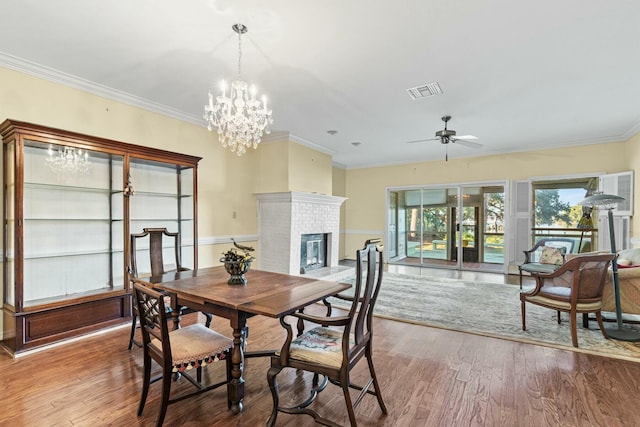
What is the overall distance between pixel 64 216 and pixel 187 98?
1.94 metres

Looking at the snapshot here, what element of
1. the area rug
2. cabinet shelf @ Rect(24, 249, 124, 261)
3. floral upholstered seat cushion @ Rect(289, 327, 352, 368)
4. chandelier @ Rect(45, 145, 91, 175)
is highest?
chandelier @ Rect(45, 145, 91, 175)

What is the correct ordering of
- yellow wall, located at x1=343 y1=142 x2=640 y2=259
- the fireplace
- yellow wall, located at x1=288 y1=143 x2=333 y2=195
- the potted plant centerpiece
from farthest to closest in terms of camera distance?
the fireplace < yellow wall, located at x1=343 y1=142 x2=640 y2=259 < yellow wall, located at x1=288 y1=143 x2=333 y2=195 < the potted plant centerpiece

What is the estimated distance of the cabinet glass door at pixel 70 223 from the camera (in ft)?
9.86

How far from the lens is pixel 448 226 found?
8.29 metres

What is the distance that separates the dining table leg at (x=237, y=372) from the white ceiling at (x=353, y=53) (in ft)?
7.52

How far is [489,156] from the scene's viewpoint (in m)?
6.98

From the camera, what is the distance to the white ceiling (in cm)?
224

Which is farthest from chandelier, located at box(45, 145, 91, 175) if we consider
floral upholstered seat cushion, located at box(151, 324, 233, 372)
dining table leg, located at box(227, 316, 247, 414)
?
dining table leg, located at box(227, 316, 247, 414)

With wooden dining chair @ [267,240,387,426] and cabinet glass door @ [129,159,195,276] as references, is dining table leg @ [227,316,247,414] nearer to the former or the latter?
wooden dining chair @ [267,240,387,426]

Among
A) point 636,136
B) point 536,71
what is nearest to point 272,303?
point 536,71

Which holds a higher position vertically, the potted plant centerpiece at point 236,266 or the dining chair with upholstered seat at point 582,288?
the potted plant centerpiece at point 236,266

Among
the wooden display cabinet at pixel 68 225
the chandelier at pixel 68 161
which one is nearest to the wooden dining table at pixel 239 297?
the wooden display cabinet at pixel 68 225

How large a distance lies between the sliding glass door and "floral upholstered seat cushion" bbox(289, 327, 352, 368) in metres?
6.42

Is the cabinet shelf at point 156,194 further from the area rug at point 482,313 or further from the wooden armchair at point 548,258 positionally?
the wooden armchair at point 548,258
